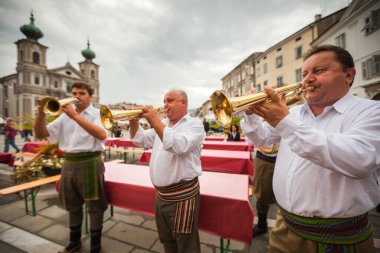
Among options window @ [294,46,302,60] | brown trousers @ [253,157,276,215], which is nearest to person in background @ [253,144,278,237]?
brown trousers @ [253,157,276,215]

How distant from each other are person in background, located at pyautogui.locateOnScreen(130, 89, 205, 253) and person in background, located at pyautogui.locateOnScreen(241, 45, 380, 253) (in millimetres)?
853

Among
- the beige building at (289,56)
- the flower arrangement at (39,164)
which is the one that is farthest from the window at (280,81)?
the flower arrangement at (39,164)

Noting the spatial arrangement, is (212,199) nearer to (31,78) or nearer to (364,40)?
(364,40)

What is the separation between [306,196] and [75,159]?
9.30 ft

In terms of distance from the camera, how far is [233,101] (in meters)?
1.45

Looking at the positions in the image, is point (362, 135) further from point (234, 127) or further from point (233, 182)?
point (234, 127)

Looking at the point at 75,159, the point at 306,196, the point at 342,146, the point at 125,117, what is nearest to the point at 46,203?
the point at 75,159

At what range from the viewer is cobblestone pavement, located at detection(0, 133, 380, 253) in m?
2.88

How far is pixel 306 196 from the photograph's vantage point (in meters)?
1.29

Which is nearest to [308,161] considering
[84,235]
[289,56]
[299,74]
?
[84,235]

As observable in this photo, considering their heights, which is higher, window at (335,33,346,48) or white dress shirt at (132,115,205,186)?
window at (335,33,346,48)

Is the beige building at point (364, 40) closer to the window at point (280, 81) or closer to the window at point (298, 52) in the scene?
the window at point (298, 52)

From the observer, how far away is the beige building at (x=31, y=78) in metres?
43.9

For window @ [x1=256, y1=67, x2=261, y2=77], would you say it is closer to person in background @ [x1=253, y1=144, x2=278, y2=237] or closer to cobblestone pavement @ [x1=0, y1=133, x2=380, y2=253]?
cobblestone pavement @ [x1=0, y1=133, x2=380, y2=253]
